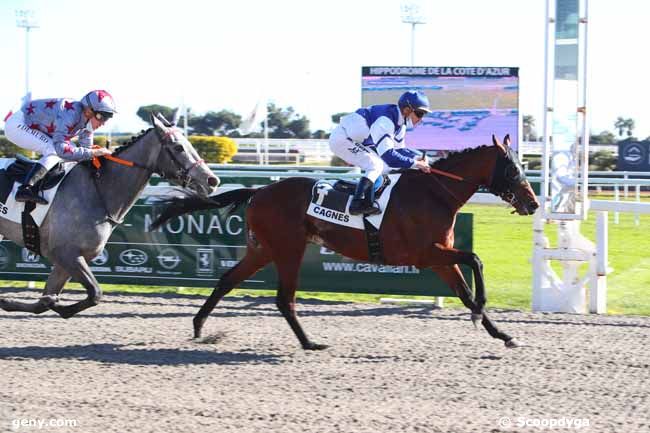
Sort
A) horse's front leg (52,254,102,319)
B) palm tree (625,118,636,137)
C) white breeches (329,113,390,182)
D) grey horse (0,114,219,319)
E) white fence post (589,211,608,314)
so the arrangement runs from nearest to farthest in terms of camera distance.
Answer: horse's front leg (52,254,102,319)
grey horse (0,114,219,319)
white breeches (329,113,390,182)
white fence post (589,211,608,314)
palm tree (625,118,636,137)

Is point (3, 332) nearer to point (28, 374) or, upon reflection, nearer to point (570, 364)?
point (28, 374)

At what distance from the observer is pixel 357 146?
23.9ft

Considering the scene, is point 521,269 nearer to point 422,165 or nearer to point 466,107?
point 422,165

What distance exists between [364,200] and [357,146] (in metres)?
0.44

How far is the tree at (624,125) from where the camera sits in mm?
51156

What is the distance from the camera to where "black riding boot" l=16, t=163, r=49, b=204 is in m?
7.00

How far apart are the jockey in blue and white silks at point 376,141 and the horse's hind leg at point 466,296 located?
0.70m

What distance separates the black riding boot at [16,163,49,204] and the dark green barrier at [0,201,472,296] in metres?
2.87

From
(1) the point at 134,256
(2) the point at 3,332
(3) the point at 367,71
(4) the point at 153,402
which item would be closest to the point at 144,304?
(1) the point at 134,256

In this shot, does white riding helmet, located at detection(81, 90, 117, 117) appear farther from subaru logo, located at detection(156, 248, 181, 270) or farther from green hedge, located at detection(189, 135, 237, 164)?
green hedge, located at detection(189, 135, 237, 164)

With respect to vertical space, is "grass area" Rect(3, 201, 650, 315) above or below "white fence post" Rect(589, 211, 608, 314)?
below

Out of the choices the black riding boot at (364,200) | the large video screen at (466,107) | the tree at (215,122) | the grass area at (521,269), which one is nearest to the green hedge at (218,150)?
the large video screen at (466,107)

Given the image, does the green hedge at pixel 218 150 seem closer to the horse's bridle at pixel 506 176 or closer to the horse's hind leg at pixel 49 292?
the horse's hind leg at pixel 49 292

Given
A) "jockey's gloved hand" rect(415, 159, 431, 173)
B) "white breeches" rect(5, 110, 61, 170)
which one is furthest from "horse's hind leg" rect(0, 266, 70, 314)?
"jockey's gloved hand" rect(415, 159, 431, 173)
